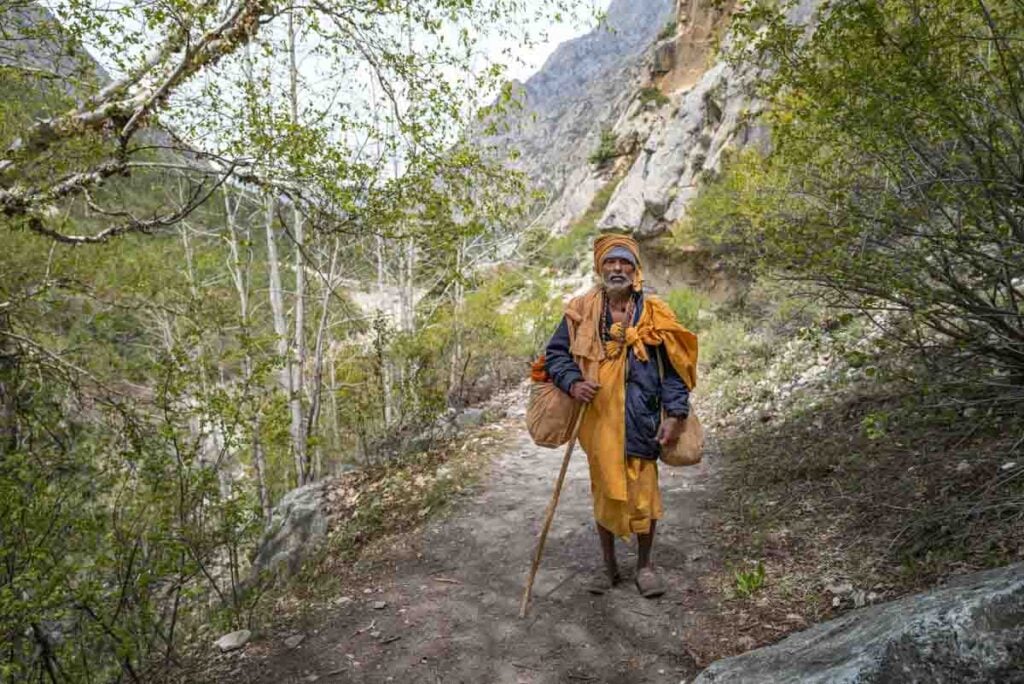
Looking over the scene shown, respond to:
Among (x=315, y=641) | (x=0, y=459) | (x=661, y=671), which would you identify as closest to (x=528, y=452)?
(x=315, y=641)

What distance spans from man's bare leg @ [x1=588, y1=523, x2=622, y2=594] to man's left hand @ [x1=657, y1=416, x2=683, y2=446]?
74 centimetres

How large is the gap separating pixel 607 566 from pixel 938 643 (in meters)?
2.20

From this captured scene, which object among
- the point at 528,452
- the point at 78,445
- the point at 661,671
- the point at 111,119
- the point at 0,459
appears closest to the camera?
the point at 661,671

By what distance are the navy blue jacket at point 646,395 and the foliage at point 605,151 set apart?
29046 millimetres

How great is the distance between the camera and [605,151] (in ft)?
100

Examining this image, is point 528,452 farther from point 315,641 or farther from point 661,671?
point 661,671

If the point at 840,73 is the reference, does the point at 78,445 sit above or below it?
below

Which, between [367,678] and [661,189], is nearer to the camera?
[367,678]

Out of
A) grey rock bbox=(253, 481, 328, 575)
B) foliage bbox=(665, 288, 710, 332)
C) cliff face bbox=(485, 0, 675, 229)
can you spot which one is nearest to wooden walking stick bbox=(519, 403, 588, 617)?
grey rock bbox=(253, 481, 328, 575)

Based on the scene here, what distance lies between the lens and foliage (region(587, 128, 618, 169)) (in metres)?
30.5

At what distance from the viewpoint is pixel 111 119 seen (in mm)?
4730

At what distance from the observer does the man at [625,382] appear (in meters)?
3.29

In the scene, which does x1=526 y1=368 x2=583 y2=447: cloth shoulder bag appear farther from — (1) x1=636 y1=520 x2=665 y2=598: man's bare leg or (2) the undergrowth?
(2) the undergrowth

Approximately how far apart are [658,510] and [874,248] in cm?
223
